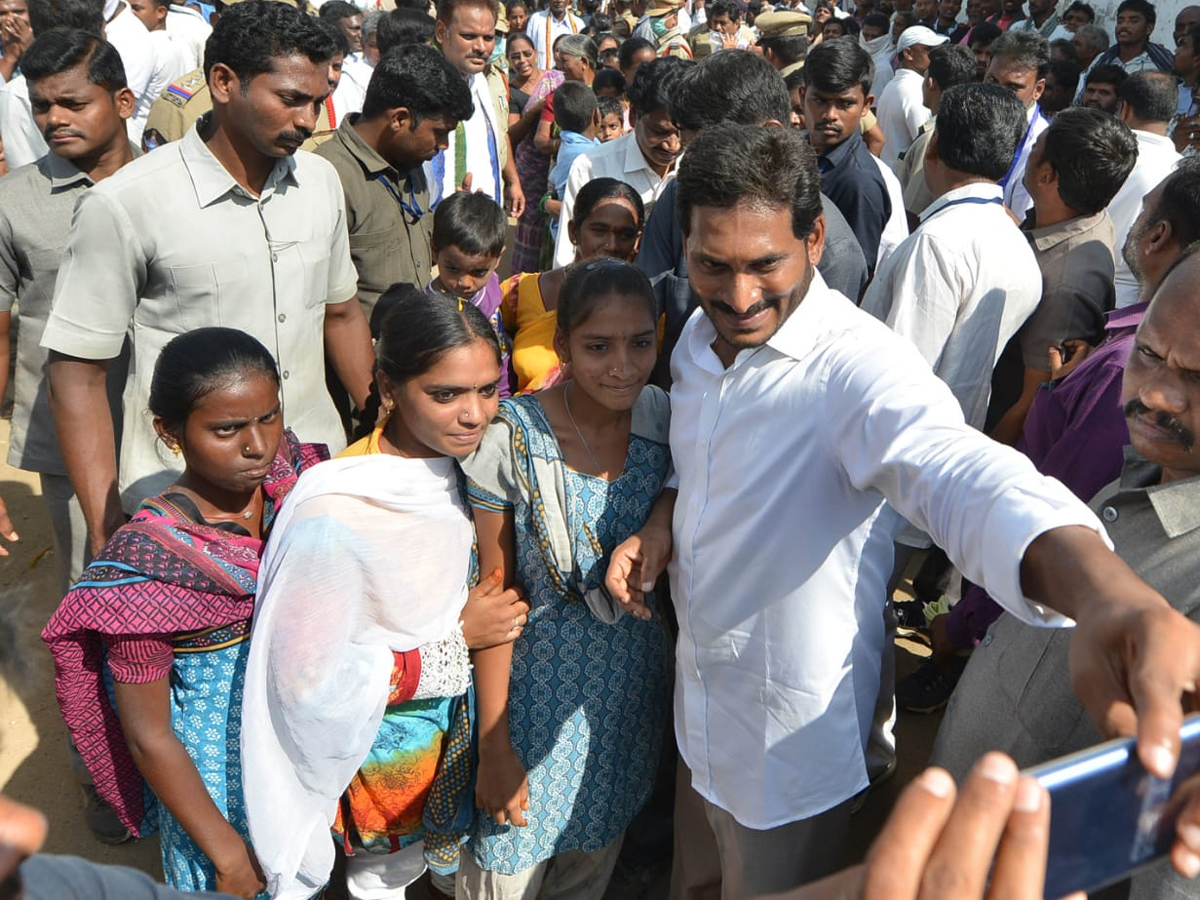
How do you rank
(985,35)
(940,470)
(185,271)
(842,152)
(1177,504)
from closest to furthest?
(940,470) → (1177,504) → (185,271) → (842,152) → (985,35)

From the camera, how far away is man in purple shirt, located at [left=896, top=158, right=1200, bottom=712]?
2.15 meters

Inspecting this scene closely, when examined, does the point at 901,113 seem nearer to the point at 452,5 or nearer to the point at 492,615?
the point at 452,5

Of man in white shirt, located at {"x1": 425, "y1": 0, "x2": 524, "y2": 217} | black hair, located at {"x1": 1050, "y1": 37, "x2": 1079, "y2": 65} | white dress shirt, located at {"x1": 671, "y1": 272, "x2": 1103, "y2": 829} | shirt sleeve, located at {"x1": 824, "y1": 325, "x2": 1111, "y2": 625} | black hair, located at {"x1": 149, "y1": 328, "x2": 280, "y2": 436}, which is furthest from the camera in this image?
black hair, located at {"x1": 1050, "y1": 37, "x2": 1079, "y2": 65}

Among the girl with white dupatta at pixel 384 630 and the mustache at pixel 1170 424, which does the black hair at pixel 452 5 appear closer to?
the girl with white dupatta at pixel 384 630

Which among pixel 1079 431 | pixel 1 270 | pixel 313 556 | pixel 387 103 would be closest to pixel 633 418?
pixel 313 556

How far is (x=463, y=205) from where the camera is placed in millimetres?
3605

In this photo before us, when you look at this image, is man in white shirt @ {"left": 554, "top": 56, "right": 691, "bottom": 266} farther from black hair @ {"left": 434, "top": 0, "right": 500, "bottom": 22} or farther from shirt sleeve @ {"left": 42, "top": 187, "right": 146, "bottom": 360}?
shirt sleeve @ {"left": 42, "top": 187, "right": 146, "bottom": 360}

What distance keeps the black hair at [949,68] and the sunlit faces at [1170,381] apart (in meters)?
5.00

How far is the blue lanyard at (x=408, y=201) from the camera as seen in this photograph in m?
3.55

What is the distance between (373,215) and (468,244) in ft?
1.20

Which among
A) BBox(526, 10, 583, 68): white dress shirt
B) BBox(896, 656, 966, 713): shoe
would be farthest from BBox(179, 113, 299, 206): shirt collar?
BBox(526, 10, 583, 68): white dress shirt

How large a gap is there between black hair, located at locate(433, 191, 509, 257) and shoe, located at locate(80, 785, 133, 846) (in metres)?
2.23

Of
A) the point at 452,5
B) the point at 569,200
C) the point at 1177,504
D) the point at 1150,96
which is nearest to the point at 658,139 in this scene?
the point at 569,200

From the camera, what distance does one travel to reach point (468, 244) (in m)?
3.57
